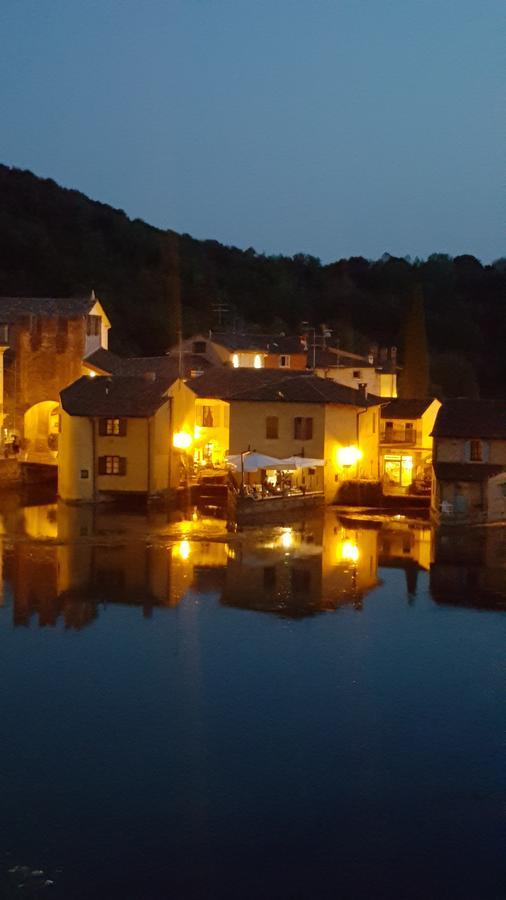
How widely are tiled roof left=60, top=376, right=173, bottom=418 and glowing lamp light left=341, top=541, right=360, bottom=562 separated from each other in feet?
21.3

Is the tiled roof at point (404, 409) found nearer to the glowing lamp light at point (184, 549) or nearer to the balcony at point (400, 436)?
the balcony at point (400, 436)

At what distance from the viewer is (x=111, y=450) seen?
27406 mm

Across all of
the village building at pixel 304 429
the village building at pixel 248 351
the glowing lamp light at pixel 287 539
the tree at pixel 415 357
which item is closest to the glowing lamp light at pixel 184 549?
the glowing lamp light at pixel 287 539

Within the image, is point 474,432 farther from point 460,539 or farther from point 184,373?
point 184,373

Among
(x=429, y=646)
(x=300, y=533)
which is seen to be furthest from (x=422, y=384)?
(x=429, y=646)

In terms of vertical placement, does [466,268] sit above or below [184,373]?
above

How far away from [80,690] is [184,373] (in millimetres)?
23106

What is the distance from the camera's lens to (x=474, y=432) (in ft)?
83.3

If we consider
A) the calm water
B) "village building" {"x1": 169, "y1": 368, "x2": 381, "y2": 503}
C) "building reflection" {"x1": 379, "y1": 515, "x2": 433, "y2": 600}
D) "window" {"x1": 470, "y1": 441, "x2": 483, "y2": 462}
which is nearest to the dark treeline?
"village building" {"x1": 169, "y1": 368, "x2": 381, "y2": 503}

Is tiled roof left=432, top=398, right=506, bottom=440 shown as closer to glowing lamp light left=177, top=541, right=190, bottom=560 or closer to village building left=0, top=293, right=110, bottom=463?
glowing lamp light left=177, top=541, right=190, bottom=560

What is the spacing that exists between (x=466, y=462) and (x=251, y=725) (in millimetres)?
14044

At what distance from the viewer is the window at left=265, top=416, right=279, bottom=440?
28155 mm

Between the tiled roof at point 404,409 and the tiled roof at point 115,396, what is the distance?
6.38 m

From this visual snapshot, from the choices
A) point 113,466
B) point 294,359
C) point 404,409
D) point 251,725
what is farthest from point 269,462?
point 251,725
